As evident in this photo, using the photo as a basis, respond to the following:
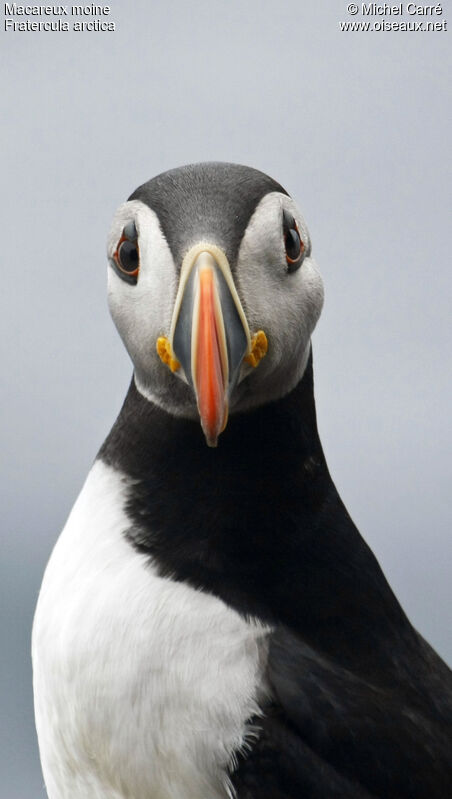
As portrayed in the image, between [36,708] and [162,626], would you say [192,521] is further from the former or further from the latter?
[36,708]

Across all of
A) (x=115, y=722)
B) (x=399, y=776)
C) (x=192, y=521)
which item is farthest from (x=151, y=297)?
(x=399, y=776)

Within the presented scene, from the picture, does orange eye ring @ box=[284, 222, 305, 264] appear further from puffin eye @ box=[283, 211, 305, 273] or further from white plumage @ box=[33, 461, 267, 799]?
white plumage @ box=[33, 461, 267, 799]

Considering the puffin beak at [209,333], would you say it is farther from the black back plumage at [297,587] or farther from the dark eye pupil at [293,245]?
the black back plumage at [297,587]

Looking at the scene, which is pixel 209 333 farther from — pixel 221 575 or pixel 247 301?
pixel 221 575

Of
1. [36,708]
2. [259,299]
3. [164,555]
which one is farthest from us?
[36,708]

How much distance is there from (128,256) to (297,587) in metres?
0.73

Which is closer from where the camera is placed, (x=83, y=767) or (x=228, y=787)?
(x=228, y=787)

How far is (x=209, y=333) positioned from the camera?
2684mm

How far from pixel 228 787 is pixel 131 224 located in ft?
3.52

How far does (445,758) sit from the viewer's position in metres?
3.02

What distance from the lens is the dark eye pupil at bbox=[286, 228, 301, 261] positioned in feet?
9.80

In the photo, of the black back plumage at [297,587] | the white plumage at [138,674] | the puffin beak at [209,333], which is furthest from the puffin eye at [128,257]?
the white plumage at [138,674]

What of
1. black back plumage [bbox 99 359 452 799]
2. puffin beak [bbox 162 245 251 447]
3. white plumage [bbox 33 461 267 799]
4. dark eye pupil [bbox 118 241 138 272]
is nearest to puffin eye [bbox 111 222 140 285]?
dark eye pupil [bbox 118 241 138 272]

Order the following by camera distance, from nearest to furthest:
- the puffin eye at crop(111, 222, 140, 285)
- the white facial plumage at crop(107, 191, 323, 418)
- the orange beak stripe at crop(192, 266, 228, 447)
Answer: the orange beak stripe at crop(192, 266, 228, 447) < the white facial plumage at crop(107, 191, 323, 418) < the puffin eye at crop(111, 222, 140, 285)
